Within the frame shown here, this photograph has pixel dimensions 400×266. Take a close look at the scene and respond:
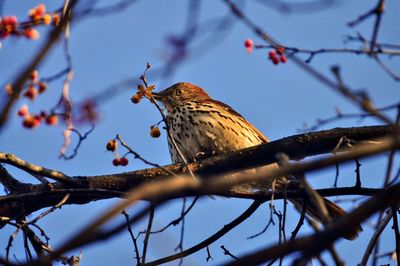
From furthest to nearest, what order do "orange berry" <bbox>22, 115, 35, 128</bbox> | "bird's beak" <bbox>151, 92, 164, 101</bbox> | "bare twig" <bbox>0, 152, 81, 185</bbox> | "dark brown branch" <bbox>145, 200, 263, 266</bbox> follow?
"bird's beak" <bbox>151, 92, 164, 101</bbox>, "orange berry" <bbox>22, 115, 35, 128</bbox>, "bare twig" <bbox>0, 152, 81, 185</bbox>, "dark brown branch" <bbox>145, 200, 263, 266</bbox>

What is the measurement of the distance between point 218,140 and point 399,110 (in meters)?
3.97

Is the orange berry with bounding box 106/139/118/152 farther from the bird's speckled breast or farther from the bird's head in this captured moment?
the bird's head

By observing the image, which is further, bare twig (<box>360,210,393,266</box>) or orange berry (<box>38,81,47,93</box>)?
orange berry (<box>38,81,47,93</box>)

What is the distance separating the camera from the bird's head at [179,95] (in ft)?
26.3

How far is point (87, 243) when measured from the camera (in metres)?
1.79

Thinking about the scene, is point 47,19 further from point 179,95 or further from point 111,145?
point 179,95

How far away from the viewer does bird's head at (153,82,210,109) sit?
800 cm

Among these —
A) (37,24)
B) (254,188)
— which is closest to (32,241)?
(37,24)

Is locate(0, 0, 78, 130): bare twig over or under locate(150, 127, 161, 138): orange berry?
under

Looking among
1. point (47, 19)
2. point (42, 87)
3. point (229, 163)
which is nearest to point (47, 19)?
point (47, 19)

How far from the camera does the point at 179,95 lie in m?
8.13

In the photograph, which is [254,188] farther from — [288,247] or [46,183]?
[288,247]

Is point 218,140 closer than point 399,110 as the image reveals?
No

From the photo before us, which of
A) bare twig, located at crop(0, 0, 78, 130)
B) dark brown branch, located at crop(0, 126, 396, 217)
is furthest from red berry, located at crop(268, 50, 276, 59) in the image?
bare twig, located at crop(0, 0, 78, 130)
